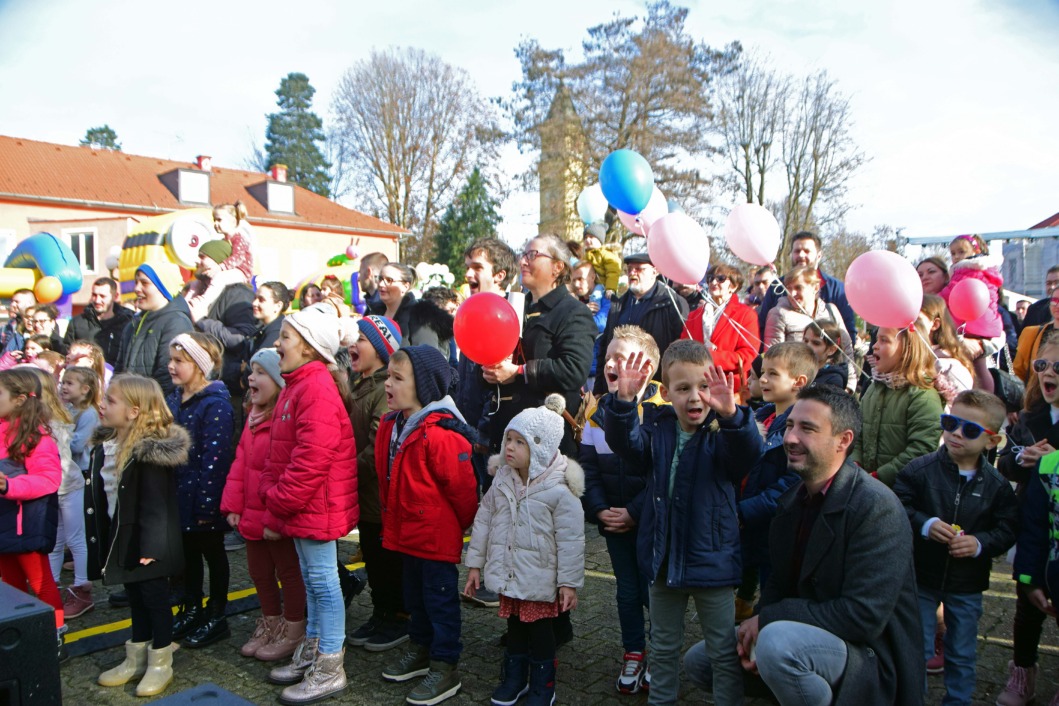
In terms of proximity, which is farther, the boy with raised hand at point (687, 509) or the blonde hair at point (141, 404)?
the blonde hair at point (141, 404)

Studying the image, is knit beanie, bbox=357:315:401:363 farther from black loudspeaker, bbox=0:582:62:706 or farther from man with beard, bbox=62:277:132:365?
man with beard, bbox=62:277:132:365

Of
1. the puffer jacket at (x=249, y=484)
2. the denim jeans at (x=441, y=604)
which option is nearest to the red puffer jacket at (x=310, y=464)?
the puffer jacket at (x=249, y=484)

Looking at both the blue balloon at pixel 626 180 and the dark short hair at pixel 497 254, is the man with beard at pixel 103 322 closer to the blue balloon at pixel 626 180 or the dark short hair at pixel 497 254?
the dark short hair at pixel 497 254

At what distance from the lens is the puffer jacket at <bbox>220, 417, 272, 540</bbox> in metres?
4.23

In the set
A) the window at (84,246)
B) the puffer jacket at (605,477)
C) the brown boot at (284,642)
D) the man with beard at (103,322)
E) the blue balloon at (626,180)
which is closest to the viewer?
the puffer jacket at (605,477)

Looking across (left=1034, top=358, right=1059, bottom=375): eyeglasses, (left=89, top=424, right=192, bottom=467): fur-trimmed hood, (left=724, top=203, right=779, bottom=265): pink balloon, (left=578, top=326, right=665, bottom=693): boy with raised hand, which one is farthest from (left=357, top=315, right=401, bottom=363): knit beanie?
(left=1034, top=358, right=1059, bottom=375): eyeglasses

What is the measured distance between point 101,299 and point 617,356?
702cm

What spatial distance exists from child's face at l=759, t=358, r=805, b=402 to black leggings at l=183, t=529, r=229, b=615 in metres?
3.25

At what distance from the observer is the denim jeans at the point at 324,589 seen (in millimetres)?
3980

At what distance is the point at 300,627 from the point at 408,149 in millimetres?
31113

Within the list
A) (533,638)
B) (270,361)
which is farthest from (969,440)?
(270,361)

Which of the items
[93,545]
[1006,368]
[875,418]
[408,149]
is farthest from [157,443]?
[408,149]

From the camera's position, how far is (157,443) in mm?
4133

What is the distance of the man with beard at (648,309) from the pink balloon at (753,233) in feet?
1.98
